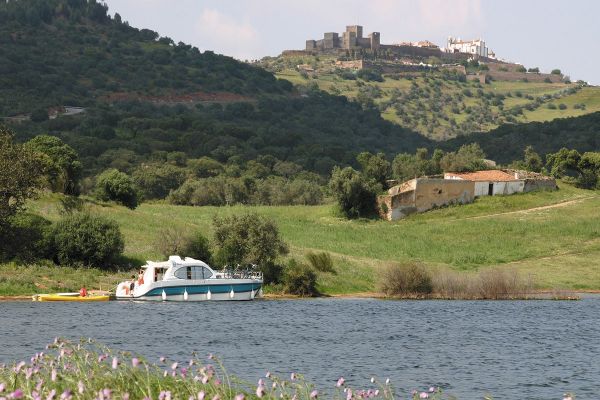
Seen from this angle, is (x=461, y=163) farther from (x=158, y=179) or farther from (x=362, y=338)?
(x=362, y=338)

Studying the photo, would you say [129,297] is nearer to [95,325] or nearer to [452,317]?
[95,325]

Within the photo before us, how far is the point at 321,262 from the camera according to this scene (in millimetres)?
68812

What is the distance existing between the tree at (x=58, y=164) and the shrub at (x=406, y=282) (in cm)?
2565

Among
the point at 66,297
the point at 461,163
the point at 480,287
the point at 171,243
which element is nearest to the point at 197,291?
the point at 66,297

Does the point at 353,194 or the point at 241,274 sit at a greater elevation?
the point at 353,194

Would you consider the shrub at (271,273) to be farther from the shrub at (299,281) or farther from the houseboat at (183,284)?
the houseboat at (183,284)

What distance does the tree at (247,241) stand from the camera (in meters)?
63.0

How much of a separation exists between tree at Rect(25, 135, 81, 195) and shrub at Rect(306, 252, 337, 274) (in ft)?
64.1

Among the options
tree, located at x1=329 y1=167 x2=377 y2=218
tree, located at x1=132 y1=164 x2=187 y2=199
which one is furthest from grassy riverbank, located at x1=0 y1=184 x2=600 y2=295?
tree, located at x1=132 y1=164 x2=187 y2=199

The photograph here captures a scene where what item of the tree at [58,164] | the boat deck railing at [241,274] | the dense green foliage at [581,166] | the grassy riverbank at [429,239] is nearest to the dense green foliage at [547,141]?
the dense green foliage at [581,166]

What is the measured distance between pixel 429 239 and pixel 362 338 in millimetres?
41410

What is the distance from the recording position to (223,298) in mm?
57688

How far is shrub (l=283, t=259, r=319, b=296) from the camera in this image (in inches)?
2454

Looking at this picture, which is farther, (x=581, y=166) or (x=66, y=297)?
(x=581, y=166)
